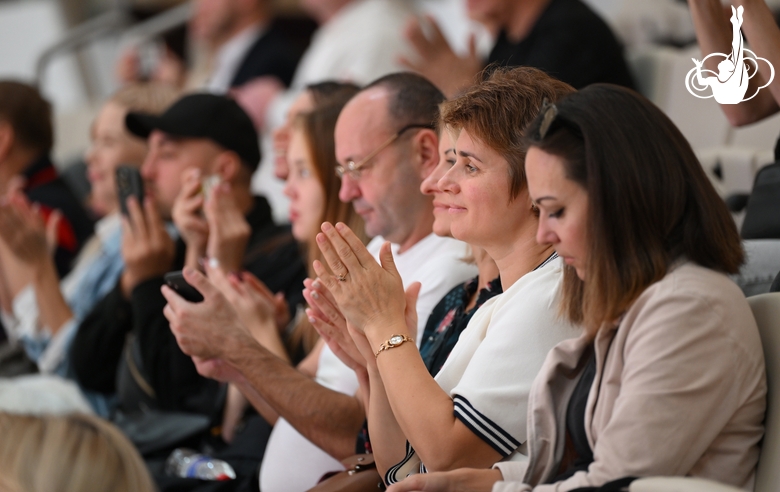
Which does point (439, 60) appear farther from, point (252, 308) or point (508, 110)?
point (508, 110)

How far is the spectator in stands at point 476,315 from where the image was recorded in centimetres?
130

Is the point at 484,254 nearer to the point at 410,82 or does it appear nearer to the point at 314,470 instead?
the point at 410,82

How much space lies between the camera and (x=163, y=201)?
2.76 m

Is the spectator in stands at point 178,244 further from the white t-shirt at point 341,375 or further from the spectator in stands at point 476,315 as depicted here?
the spectator in stands at point 476,315

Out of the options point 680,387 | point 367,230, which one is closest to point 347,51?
point 367,230

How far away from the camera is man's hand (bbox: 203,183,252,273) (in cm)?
237

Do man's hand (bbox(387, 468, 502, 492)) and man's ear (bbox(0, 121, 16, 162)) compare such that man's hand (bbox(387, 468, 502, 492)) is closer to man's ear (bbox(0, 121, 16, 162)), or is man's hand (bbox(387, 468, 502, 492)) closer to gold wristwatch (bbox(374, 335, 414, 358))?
gold wristwatch (bbox(374, 335, 414, 358))

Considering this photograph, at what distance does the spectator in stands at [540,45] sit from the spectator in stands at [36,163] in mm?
1461

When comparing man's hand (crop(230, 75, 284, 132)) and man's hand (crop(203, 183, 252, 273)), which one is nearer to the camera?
man's hand (crop(203, 183, 252, 273))

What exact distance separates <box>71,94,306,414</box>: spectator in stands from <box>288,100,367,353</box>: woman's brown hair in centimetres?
34

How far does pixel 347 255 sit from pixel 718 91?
2.81 ft

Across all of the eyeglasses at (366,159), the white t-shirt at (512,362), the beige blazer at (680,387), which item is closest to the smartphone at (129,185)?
the eyeglasses at (366,159)

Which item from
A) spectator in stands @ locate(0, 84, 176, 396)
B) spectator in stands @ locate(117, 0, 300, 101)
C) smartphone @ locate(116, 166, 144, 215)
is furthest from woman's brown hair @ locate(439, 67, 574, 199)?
spectator in stands @ locate(117, 0, 300, 101)

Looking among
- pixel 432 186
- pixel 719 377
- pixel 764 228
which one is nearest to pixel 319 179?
pixel 432 186
